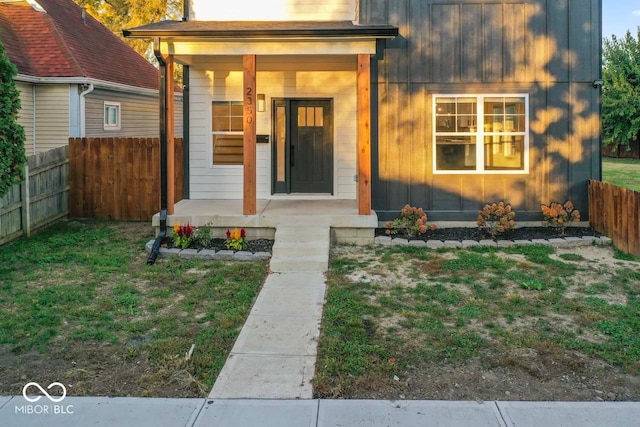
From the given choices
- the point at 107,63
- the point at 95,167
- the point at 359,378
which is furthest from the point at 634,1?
the point at 359,378

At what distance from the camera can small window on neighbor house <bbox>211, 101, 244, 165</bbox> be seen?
10.3 m

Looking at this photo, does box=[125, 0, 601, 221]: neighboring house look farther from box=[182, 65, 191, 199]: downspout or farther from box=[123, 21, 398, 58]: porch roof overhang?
box=[182, 65, 191, 199]: downspout

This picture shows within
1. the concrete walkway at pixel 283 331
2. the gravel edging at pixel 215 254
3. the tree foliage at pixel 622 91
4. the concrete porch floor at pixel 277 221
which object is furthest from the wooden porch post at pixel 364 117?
the tree foliage at pixel 622 91

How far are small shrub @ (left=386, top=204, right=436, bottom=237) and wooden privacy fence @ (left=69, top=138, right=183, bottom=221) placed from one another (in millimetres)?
4952

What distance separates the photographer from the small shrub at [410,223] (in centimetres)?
846

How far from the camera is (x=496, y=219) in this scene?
29.2ft

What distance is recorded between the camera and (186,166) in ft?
34.1

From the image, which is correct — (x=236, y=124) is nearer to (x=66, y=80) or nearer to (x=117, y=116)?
(x=66, y=80)

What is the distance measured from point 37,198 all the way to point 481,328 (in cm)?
805

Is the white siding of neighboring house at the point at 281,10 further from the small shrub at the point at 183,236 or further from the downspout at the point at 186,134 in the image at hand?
the small shrub at the point at 183,236

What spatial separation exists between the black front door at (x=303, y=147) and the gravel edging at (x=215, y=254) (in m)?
3.23

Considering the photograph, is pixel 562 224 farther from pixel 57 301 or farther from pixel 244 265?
pixel 57 301

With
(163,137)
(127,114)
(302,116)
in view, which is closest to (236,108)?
(302,116)

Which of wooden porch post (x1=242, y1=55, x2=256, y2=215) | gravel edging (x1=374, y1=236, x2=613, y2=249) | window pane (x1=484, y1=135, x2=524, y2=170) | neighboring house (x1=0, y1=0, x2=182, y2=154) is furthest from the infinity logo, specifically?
neighboring house (x1=0, y1=0, x2=182, y2=154)
